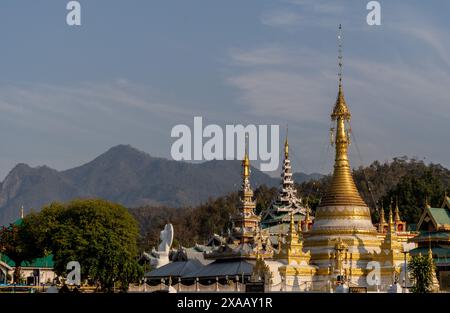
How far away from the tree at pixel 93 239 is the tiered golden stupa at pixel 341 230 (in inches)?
547

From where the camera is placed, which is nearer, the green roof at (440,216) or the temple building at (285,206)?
the green roof at (440,216)

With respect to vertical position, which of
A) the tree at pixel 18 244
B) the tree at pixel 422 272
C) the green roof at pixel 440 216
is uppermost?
the green roof at pixel 440 216

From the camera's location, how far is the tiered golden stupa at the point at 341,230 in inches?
2514

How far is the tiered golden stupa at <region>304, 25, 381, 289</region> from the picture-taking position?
63844 millimetres

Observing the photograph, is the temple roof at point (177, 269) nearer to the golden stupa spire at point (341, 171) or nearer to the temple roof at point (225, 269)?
the temple roof at point (225, 269)

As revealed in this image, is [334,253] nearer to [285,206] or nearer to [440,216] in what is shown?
[440,216]

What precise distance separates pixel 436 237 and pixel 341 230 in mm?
13275

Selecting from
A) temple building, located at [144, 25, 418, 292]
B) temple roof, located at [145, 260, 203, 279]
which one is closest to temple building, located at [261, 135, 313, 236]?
temple roof, located at [145, 260, 203, 279]

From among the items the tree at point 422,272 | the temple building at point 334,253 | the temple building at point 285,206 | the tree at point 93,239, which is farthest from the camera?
the temple building at point 285,206

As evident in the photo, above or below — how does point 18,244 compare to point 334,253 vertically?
above

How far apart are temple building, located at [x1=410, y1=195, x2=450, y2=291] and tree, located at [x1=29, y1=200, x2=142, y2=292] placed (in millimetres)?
22280

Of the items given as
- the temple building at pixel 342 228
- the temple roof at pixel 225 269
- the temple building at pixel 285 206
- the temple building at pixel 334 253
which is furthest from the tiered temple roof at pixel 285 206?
the temple building at pixel 342 228

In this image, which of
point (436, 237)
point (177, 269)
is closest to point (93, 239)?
point (177, 269)

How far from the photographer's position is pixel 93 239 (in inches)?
2918
